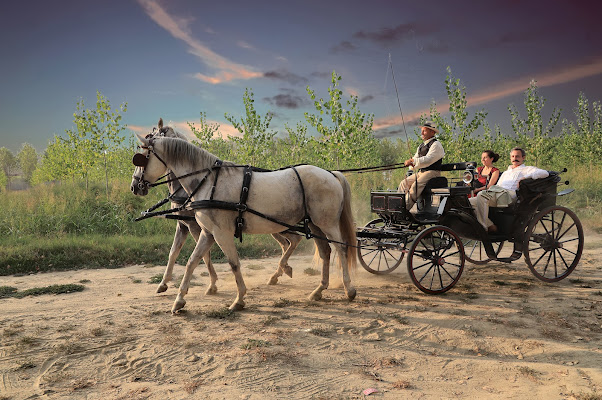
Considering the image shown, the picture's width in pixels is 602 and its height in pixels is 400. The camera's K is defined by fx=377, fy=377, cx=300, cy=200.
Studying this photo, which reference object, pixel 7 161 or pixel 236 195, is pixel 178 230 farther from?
pixel 7 161

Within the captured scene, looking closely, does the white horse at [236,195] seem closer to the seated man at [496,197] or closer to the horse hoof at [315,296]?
the horse hoof at [315,296]

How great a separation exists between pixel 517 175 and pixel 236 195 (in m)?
5.21

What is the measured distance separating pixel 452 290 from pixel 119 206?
11258 millimetres

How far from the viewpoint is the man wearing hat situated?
20.7 ft

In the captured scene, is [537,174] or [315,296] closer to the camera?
[315,296]

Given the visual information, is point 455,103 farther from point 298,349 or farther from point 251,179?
point 298,349

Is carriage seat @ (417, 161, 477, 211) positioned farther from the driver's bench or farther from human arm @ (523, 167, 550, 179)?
human arm @ (523, 167, 550, 179)

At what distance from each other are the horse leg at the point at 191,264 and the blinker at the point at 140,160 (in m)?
1.33

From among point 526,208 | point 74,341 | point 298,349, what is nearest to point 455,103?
point 526,208

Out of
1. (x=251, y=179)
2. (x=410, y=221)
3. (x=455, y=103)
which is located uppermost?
(x=455, y=103)

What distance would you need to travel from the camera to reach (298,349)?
4238 mm

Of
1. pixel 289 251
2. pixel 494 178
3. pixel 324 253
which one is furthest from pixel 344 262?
pixel 494 178

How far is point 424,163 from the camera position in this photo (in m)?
6.36

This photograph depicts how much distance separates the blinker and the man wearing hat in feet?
13.4
